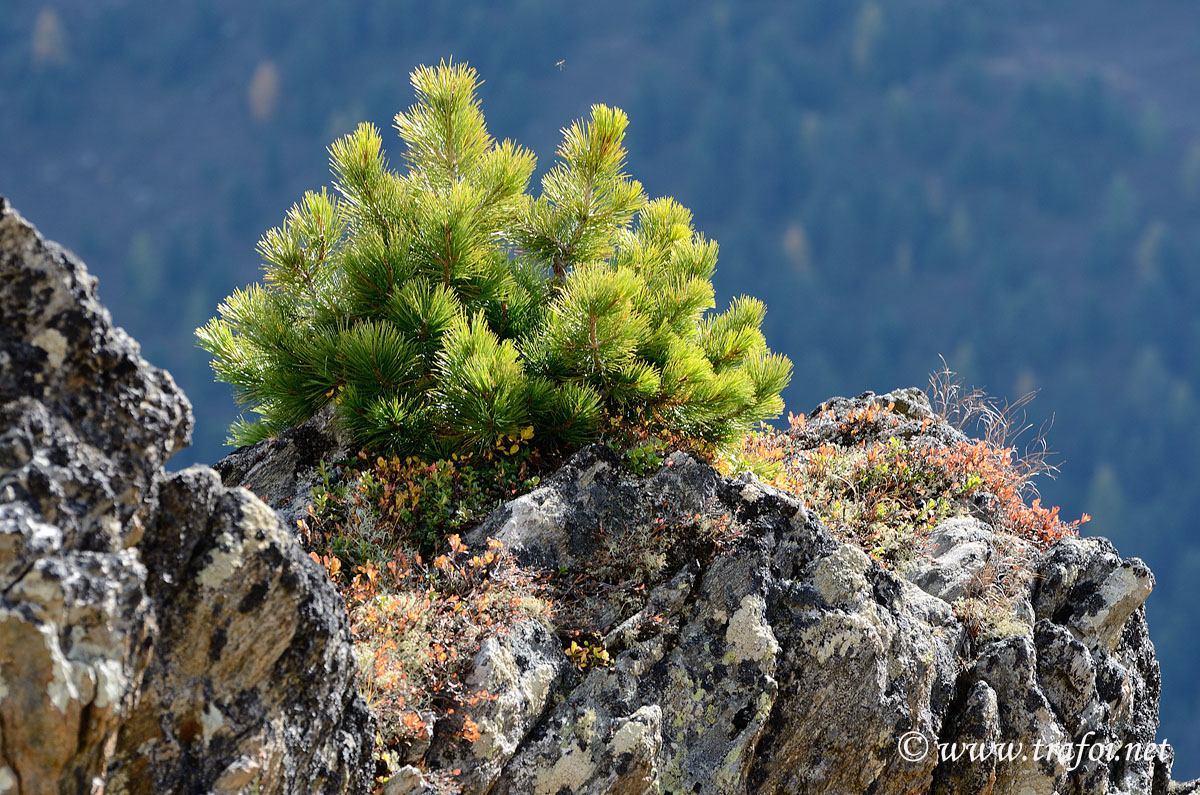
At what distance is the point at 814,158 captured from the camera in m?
153

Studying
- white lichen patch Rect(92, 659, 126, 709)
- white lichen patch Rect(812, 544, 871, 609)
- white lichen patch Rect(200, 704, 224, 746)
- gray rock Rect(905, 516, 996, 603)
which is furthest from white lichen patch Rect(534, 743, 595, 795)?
gray rock Rect(905, 516, 996, 603)

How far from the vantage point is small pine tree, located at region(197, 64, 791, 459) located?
5.08 m

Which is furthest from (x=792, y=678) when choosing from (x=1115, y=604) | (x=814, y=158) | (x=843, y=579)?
(x=814, y=158)

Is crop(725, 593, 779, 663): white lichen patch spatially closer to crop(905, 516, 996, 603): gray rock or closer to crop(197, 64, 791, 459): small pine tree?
crop(197, 64, 791, 459): small pine tree

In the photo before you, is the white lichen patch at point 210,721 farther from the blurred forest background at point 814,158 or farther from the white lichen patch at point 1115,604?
the blurred forest background at point 814,158

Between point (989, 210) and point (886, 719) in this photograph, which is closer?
point (886, 719)

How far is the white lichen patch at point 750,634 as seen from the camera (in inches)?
175

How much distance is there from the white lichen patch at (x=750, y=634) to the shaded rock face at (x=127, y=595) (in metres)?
1.76

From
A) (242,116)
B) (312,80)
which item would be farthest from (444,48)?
(242,116)

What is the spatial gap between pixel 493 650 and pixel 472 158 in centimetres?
292

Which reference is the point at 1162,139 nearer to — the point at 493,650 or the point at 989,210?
the point at 989,210

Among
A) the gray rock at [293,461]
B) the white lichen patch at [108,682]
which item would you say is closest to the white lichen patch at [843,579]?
the gray rock at [293,461]

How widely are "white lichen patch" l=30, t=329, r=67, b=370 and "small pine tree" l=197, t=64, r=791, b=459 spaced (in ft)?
7.15

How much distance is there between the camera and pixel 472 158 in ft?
19.0
